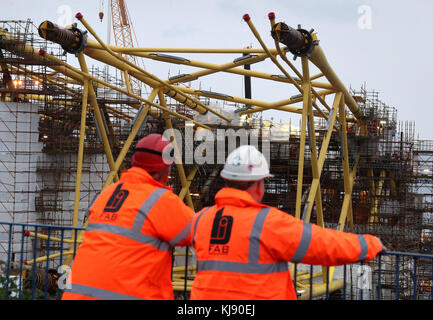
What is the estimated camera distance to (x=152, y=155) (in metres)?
4.20

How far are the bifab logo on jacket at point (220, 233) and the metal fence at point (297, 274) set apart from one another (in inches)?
58.7

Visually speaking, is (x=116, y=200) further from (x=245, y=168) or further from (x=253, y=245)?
(x=253, y=245)

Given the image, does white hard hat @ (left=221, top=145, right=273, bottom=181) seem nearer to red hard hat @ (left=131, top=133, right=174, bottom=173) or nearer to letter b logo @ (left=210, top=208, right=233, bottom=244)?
letter b logo @ (left=210, top=208, right=233, bottom=244)

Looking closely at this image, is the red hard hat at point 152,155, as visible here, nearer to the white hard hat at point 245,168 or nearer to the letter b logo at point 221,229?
the white hard hat at point 245,168

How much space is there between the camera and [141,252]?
3891 mm

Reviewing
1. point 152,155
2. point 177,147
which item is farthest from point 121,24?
point 152,155

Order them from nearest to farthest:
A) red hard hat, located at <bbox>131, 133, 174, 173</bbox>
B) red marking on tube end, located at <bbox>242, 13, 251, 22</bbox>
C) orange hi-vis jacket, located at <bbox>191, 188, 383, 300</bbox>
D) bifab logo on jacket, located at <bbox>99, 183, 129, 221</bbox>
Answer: orange hi-vis jacket, located at <bbox>191, 188, 383, 300</bbox>, bifab logo on jacket, located at <bbox>99, 183, 129, 221</bbox>, red hard hat, located at <bbox>131, 133, 174, 173</bbox>, red marking on tube end, located at <bbox>242, 13, 251, 22</bbox>

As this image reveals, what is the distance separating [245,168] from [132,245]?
1.00 meters

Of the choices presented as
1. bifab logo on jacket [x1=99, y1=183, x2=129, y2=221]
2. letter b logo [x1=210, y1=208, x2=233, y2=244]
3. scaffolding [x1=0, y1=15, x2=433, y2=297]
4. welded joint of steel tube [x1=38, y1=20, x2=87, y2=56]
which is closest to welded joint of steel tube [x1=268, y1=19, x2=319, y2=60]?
scaffolding [x1=0, y1=15, x2=433, y2=297]

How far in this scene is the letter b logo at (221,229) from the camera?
12.1 ft

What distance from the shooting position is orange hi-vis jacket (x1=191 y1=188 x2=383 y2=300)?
11.6 feet

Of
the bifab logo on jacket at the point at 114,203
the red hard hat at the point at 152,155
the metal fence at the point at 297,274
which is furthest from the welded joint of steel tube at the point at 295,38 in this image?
the bifab logo on jacket at the point at 114,203

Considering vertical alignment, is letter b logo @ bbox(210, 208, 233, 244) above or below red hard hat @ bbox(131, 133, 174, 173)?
below
